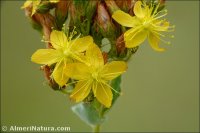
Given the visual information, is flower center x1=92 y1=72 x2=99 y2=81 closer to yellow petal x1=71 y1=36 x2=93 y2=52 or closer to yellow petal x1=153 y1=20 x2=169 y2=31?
yellow petal x1=71 y1=36 x2=93 y2=52

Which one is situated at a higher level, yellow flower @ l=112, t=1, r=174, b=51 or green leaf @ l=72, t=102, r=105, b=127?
yellow flower @ l=112, t=1, r=174, b=51

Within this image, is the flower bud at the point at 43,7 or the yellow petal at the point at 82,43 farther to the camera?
the flower bud at the point at 43,7

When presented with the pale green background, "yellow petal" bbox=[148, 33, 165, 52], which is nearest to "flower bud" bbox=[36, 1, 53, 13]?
"yellow petal" bbox=[148, 33, 165, 52]

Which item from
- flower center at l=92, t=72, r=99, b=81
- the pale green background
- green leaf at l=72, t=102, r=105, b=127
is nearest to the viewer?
flower center at l=92, t=72, r=99, b=81

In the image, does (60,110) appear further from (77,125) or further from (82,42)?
(82,42)

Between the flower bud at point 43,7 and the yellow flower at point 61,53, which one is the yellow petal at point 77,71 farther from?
the flower bud at point 43,7

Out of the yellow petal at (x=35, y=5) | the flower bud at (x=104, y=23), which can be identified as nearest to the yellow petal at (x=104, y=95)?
the flower bud at (x=104, y=23)

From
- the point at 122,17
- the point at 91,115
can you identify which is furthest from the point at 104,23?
the point at 91,115

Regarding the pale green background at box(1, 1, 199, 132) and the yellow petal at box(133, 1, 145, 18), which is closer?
the yellow petal at box(133, 1, 145, 18)
